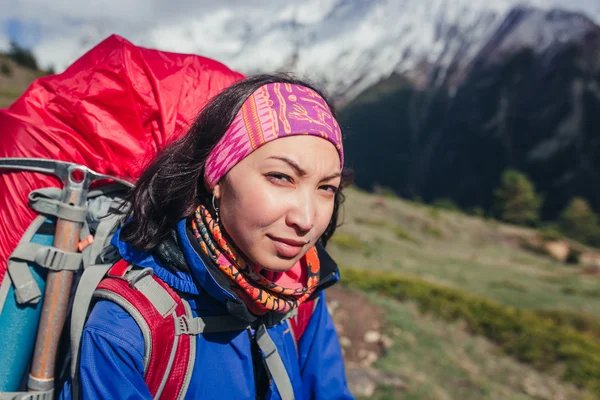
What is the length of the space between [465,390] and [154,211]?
6013mm

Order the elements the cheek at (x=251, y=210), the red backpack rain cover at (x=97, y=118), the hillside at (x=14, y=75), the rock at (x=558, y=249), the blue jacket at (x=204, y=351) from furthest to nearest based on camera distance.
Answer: the hillside at (x=14, y=75) → the rock at (x=558, y=249) → the red backpack rain cover at (x=97, y=118) → the cheek at (x=251, y=210) → the blue jacket at (x=204, y=351)

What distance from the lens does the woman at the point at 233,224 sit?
4.95 feet

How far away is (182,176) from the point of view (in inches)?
66.9

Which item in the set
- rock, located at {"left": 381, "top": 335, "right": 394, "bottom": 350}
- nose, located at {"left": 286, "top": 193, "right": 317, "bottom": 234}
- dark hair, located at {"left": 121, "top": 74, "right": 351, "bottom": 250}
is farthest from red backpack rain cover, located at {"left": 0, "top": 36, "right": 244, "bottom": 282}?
rock, located at {"left": 381, "top": 335, "right": 394, "bottom": 350}

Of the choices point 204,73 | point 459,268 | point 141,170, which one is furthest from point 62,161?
point 459,268

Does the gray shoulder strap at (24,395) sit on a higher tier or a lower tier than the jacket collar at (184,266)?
lower

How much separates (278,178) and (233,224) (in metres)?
0.24

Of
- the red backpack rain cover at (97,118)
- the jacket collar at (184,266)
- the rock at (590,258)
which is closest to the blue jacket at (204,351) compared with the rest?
the jacket collar at (184,266)

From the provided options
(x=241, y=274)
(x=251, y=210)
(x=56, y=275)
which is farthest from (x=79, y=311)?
(x=251, y=210)

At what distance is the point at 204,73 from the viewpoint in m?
2.06

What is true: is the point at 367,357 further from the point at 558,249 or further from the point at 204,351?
the point at 558,249

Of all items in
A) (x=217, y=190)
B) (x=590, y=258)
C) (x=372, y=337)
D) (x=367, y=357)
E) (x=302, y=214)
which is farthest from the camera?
(x=590, y=258)

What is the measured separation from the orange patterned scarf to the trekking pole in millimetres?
495

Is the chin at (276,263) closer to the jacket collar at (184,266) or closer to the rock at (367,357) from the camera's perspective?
the jacket collar at (184,266)
